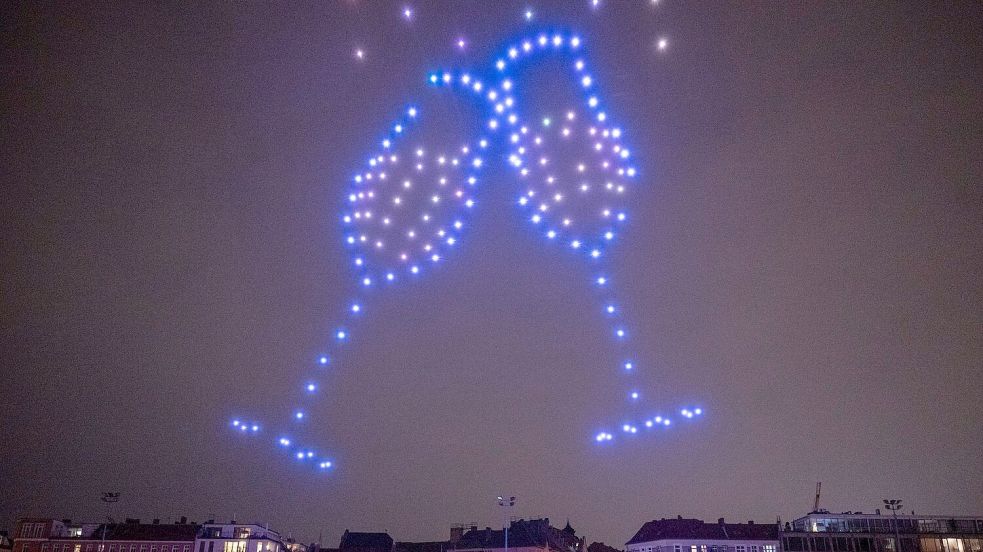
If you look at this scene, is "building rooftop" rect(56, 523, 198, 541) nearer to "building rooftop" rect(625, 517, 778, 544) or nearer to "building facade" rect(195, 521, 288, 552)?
"building facade" rect(195, 521, 288, 552)

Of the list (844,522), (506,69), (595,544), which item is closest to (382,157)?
(506,69)

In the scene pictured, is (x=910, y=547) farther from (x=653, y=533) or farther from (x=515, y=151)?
(x=515, y=151)

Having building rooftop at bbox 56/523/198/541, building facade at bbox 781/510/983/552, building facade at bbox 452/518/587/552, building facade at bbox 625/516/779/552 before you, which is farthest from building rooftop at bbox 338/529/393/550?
building facade at bbox 781/510/983/552

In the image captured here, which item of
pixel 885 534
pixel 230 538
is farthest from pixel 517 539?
pixel 885 534

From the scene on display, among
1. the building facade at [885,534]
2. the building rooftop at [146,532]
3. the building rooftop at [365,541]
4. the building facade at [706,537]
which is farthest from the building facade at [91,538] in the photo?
the building facade at [885,534]

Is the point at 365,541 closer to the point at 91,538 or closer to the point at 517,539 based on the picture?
the point at 517,539
